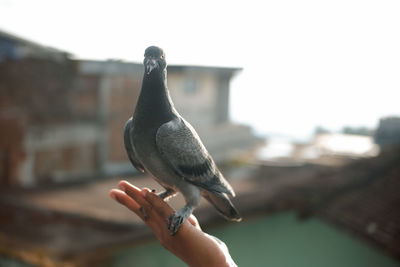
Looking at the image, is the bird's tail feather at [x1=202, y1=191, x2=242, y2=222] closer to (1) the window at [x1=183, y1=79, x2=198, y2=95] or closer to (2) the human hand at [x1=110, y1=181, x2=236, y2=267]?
(2) the human hand at [x1=110, y1=181, x2=236, y2=267]

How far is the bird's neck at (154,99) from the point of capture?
194 centimetres

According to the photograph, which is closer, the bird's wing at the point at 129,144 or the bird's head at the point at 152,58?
the bird's head at the point at 152,58

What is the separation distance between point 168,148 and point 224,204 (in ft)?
1.46

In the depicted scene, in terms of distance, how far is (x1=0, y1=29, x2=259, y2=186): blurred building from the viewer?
44.7ft

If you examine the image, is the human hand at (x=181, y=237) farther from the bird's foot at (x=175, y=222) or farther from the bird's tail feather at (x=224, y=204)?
the bird's tail feather at (x=224, y=204)

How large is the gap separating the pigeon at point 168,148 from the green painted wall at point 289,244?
12.7 ft

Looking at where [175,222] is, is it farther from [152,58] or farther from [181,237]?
[152,58]

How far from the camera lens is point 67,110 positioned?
15.4 metres

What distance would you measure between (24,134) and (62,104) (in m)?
2.24

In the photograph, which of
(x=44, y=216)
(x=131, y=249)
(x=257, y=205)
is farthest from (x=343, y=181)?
(x=44, y=216)

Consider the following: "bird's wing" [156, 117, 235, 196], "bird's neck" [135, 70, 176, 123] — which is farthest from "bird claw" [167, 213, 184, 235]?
"bird's neck" [135, 70, 176, 123]

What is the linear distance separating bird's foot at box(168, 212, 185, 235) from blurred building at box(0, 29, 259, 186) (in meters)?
11.6

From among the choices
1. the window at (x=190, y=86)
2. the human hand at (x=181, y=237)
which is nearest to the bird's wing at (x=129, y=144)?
the human hand at (x=181, y=237)

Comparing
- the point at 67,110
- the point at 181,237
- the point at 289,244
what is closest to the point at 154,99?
the point at 181,237
